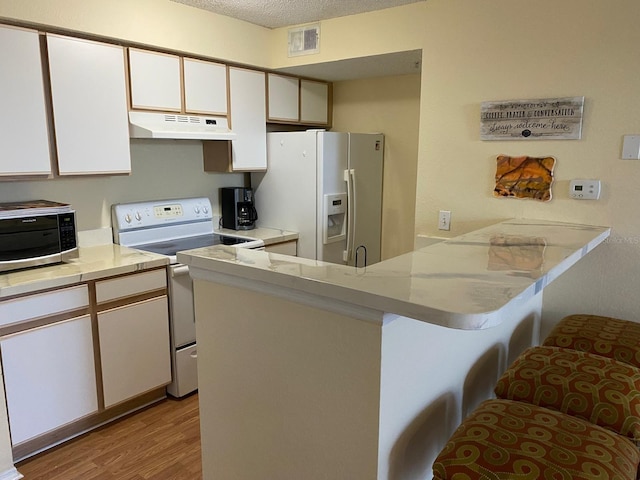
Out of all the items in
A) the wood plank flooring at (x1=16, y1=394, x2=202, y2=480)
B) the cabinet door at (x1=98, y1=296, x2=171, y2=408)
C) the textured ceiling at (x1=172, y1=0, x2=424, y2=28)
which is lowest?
the wood plank flooring at (x1=16, y1=394, x2=202, y2=480)

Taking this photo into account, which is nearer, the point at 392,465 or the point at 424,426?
the point at 392,465

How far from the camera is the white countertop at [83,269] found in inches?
84.7

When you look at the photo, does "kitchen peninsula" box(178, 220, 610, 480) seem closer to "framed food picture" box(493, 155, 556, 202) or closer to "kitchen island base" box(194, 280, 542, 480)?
"kitchen island base" box(194, 280, 542, 480)

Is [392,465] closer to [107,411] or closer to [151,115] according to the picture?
[107,411]

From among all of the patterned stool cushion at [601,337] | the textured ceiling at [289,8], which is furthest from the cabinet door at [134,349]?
the patterned stool cushion at [601,337]

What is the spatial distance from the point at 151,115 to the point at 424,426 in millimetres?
2332

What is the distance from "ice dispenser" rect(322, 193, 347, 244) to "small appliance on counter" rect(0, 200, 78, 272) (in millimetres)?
1621

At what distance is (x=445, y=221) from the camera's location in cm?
270

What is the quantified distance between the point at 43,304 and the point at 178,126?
50.6 inches

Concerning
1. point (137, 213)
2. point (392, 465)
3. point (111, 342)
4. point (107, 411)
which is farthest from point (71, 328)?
point (392, 465)

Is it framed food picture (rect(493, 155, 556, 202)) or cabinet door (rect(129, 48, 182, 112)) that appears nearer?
framed food picture (rect(493, 155, 556, 202))

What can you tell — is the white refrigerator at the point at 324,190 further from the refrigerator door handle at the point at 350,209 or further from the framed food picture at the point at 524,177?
the framed food picture at the point at 524,177

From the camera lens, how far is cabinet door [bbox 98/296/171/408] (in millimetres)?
2498

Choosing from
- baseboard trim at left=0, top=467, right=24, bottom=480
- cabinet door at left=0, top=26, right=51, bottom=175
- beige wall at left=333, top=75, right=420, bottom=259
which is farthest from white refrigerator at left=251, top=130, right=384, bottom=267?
baseboard trim at left=0, top=467, right=24, bottom=480
